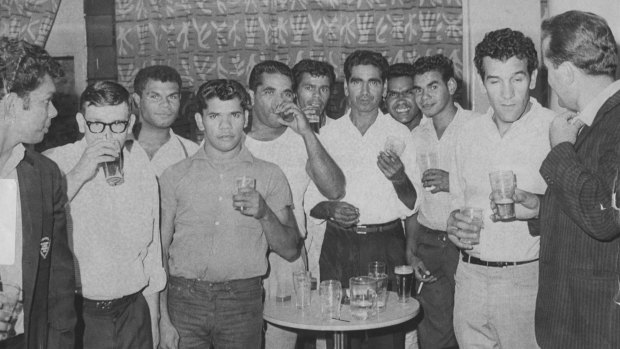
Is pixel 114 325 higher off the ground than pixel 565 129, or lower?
lower

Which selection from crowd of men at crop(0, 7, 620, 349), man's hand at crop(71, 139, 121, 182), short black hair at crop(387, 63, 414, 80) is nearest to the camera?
crowd of men at crop(0, 7, 620, 349)

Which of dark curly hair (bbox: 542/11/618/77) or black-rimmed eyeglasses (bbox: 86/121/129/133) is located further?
black-rimmed eyeglasses (bbox: 86/121/129/133)

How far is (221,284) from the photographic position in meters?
3.22

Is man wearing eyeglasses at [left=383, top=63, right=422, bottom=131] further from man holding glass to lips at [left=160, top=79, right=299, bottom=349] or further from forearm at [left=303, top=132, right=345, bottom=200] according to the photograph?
man holding glass to lips at [left=160, top=79, right=299, bottom=349]

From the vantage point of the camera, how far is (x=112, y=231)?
9.95ft

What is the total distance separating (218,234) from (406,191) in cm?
121

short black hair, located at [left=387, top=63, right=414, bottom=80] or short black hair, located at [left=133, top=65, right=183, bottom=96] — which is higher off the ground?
short black hair, located at [left=387, top=63, right=414, bottom=80]

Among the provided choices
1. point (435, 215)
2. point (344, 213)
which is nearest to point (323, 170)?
point (344, 213)

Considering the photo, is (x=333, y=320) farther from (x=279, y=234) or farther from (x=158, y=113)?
(x=158, y=113)

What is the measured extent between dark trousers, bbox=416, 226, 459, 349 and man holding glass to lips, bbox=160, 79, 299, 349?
103cm

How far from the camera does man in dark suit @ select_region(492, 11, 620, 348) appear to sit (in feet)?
7.42

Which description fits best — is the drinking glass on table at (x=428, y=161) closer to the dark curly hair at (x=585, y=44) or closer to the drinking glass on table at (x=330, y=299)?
the drinking glass on table at (x=330, y=299)

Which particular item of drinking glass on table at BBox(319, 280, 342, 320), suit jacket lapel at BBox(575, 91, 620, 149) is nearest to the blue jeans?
drinking glass on table at BBox(319, 280, 342, 320)

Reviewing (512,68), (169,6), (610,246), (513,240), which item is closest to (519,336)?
(513,240)
